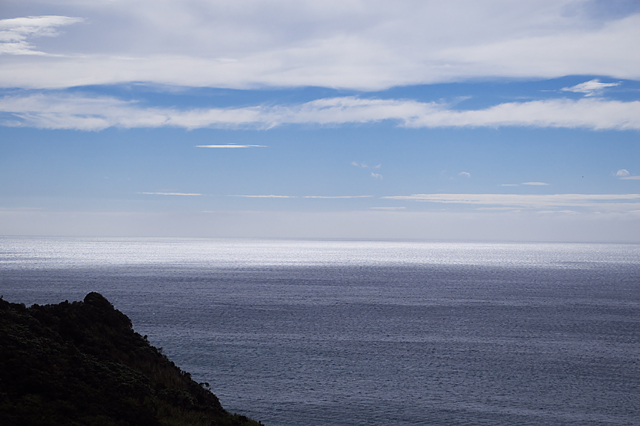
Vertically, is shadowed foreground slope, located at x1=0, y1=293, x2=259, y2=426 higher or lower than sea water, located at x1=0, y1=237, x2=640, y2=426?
higher

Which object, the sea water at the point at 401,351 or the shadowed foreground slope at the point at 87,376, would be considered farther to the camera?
the sea water at the point at 401,351

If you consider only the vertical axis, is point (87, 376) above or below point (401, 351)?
above

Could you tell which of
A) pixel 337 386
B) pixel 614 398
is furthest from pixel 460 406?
pixel 614 398

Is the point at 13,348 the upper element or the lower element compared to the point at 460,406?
upper

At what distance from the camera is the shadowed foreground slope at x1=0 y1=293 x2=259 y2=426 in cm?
1300

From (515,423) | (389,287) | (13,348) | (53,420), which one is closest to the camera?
(53,420)

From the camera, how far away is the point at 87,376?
49.5ft

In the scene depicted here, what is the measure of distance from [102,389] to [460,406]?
2076 centimetres

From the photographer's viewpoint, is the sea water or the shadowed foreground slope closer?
the shadowed foreground slope

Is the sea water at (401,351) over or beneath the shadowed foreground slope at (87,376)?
beneath

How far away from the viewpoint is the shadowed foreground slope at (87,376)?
13.0 m

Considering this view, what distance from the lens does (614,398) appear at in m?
31.5

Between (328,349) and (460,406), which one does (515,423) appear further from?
(328,349)

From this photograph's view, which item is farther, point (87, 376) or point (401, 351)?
point (401, 351)
